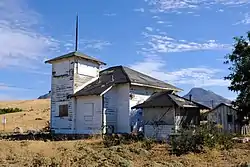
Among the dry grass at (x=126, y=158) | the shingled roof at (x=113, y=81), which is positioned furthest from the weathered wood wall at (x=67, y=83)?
the dry grass at (x=126, y=158)

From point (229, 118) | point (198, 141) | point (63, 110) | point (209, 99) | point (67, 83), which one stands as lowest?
point (198, 141)

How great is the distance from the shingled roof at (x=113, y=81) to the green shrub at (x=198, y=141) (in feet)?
33.2

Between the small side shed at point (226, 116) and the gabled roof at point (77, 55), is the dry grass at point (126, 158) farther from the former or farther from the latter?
the gabled roof at point (77, 55)

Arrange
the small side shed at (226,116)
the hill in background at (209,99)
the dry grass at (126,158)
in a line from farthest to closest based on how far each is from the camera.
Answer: the hill in background at (209,99) → the small side shed at (226,116) → the dry grass at (126,158)

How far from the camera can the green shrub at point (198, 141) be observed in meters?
15.5

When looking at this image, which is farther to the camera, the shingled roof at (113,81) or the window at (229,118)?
the window at (229,118)

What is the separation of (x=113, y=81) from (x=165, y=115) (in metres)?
5.41

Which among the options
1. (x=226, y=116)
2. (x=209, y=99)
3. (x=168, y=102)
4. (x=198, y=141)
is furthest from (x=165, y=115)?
(x=209, y=99)

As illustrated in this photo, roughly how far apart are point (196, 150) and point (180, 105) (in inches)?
294

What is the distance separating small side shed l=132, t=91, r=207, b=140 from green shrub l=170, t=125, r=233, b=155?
5709 mm

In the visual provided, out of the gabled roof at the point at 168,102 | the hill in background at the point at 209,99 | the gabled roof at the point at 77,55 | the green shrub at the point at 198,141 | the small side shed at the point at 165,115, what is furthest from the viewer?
the hill in background at the point at 209,99

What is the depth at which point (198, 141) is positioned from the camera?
15.8 metres

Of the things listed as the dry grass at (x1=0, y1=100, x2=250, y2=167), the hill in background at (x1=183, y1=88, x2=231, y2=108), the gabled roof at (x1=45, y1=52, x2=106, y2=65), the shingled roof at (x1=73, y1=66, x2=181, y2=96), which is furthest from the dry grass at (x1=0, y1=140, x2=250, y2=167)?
the hill in background at (x1=183, y1=88, x2=231, y2=108)

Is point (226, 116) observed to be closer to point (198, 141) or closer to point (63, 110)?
point (198, 141)
